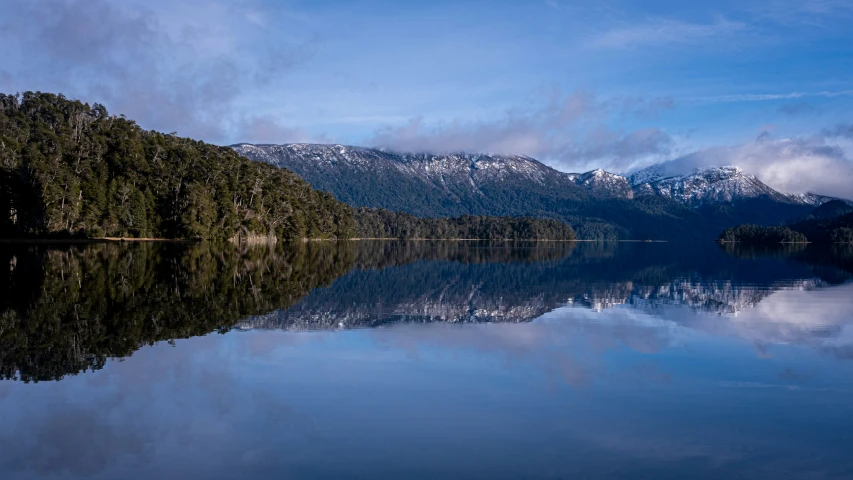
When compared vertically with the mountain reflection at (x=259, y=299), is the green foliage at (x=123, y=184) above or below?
above

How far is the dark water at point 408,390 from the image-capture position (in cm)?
1004

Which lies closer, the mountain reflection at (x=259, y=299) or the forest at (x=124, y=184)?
the mountain reflection at (x=259, y=299)

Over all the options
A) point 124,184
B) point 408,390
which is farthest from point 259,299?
point 124,184

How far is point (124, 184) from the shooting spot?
377 ft

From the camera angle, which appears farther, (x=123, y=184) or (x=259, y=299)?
(x=123, y=184)

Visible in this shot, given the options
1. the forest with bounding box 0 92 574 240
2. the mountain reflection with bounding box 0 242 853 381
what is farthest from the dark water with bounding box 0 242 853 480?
the forest with bounding box 0 92 574 240

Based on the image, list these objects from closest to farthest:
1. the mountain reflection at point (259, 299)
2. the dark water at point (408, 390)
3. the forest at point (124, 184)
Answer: the dark water at point (408, 390) < the mountain reflection at point (259, 299) < the forest at point (124, 184)

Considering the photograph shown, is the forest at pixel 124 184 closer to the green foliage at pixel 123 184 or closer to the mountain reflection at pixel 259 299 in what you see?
the green foliage at pixel 123 184

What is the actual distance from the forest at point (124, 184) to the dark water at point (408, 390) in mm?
81286

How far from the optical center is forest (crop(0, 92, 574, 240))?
322 ft

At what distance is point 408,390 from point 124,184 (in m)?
114

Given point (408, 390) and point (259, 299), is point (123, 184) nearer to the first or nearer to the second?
point (259, 299)

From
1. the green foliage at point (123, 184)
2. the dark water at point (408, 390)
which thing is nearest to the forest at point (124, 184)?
the green foliage at point (123, 184)

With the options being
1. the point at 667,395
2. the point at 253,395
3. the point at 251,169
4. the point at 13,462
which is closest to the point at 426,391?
the point at 253,395
